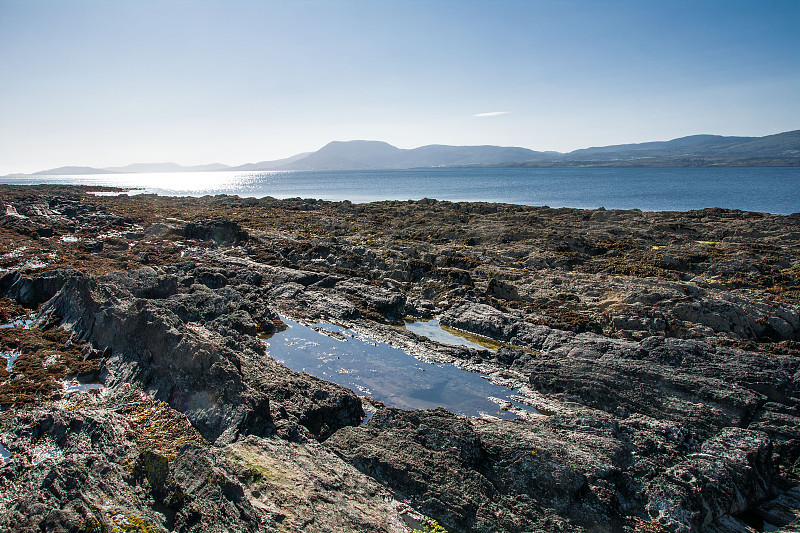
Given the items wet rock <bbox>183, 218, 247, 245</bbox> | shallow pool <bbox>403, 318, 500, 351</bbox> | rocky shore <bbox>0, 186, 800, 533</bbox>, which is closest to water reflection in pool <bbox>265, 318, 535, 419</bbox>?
rocky shore <bbox>0, 186, 800, 533</bbox>

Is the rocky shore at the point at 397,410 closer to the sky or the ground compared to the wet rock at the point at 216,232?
closer to the ground

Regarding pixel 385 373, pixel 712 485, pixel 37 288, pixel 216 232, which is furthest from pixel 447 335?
pixel 216 232

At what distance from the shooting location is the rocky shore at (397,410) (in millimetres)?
9891

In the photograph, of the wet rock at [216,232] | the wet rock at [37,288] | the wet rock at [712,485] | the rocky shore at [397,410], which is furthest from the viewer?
the wet rock at [216,232]

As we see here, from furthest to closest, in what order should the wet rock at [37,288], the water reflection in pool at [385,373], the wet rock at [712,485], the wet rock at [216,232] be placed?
the wet rock at [216,232] < the wet rock at [37,288] < the water reflection in pool at [385,373] < the wet rock at [712,485]

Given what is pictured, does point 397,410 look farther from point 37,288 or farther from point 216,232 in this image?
point 216,232

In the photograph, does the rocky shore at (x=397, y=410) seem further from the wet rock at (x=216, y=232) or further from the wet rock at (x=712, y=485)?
the wet rock at (x=216, y=232)

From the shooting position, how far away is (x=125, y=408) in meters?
14.0

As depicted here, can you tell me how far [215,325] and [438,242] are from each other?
2891cm

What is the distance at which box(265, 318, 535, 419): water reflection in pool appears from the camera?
17266 mm

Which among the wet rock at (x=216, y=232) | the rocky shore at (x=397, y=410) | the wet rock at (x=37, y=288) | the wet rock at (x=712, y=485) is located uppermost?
the wet rock at (x=216, y=232)

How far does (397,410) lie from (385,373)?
205 inches

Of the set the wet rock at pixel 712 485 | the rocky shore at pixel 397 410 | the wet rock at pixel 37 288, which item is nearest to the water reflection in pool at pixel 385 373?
the rocky shore at pixel 397 410

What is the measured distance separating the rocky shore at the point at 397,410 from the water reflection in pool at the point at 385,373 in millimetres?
1080
